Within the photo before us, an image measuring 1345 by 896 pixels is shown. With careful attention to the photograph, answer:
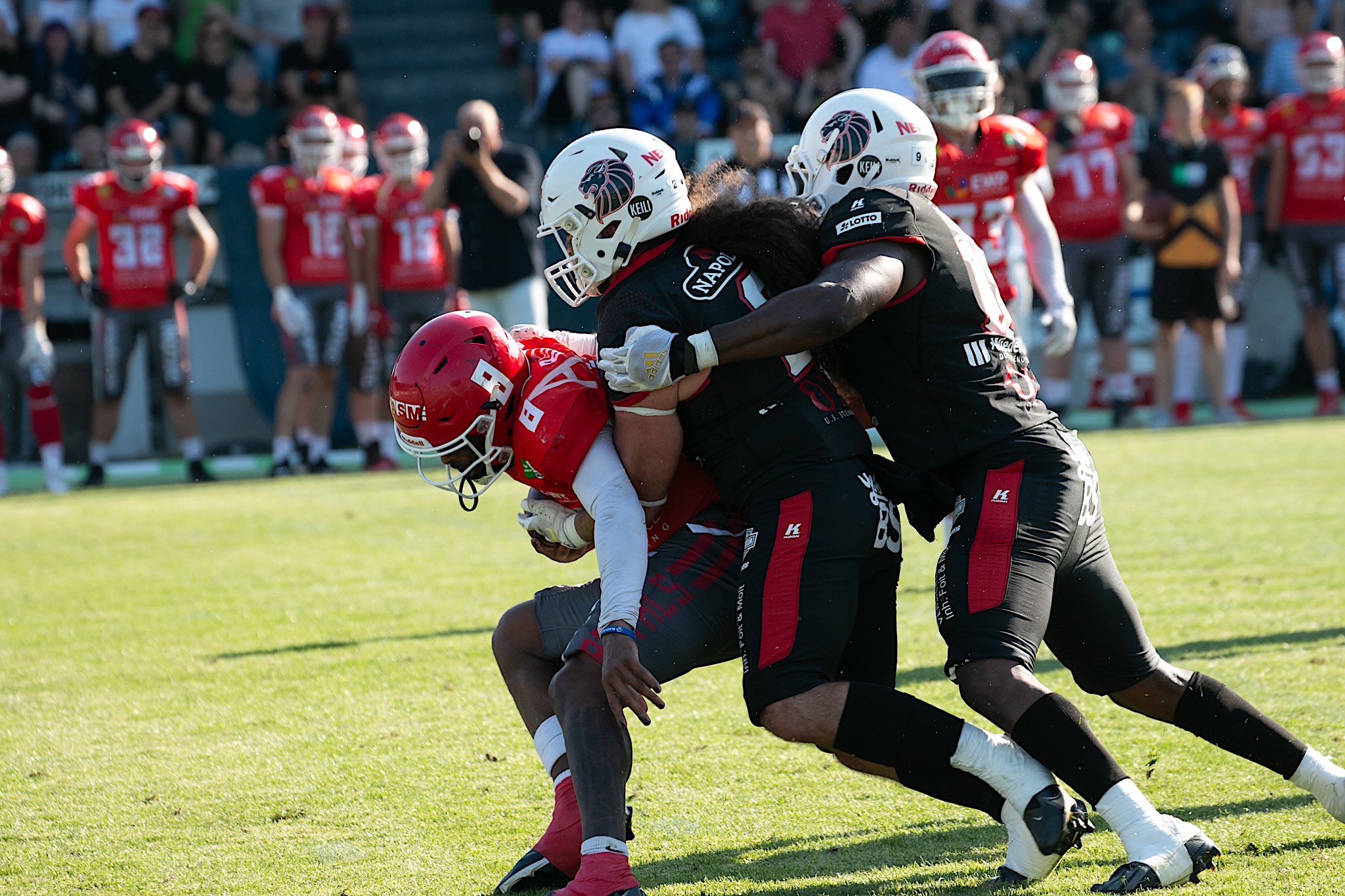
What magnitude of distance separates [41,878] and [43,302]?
9.22 meters

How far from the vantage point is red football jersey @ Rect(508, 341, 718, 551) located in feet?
9.87

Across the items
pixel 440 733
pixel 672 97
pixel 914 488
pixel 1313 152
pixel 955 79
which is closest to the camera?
pixel 914 488

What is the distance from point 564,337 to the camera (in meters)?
3.43

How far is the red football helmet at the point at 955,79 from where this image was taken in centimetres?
558

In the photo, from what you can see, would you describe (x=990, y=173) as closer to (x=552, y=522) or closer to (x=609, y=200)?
(x=609, y=200)

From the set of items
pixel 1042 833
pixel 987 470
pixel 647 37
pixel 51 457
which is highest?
pixel 647 37

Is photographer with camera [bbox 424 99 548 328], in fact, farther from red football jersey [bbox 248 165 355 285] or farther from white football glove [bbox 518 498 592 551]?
white football glove [bbox 518 498 592 551]

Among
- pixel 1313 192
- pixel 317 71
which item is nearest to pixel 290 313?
pixel 317 71

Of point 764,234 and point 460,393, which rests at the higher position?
point 764,234

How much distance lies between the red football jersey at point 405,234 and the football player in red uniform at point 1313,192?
616cm

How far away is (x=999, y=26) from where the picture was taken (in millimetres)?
14062

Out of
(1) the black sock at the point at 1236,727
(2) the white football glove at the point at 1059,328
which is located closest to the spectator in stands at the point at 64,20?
(2) the white football glove at the point at 1059,328

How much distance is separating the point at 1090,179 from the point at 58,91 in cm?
862

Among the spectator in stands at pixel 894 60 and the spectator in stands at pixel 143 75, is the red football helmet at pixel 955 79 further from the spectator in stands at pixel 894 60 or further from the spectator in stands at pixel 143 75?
the spectator in stands at pixel 143 75
